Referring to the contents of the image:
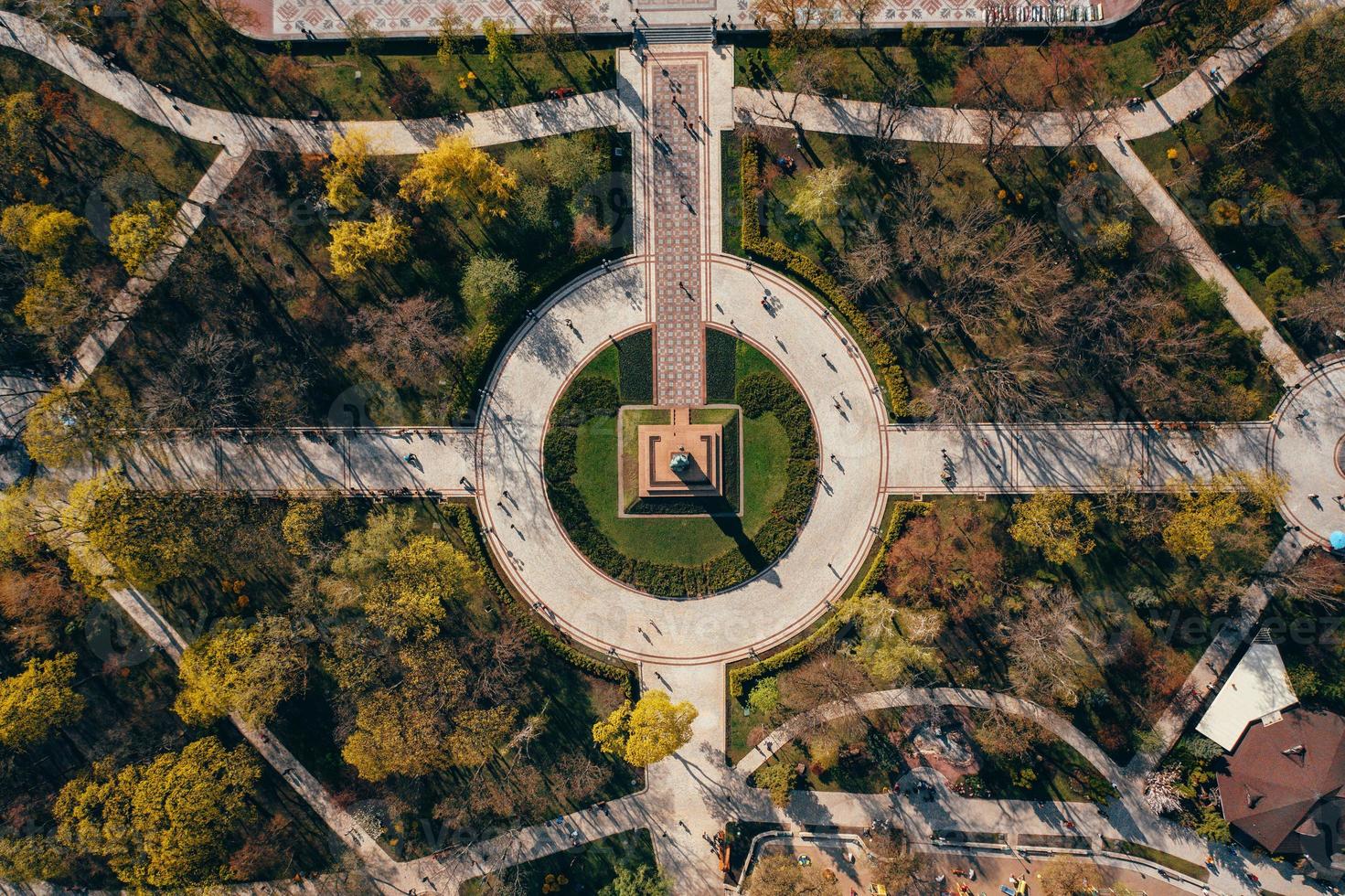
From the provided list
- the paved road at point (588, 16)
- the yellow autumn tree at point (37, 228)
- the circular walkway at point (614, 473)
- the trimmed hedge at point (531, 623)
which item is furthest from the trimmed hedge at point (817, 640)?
the yellow autumn tree at point (37, 228)

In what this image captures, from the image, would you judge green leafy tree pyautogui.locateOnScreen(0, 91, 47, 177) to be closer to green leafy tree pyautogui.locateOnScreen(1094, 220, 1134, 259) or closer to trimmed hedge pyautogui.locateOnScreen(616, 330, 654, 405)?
trimmed hedge pyautogui.locateOnScreen(616, 330, 654, 405)

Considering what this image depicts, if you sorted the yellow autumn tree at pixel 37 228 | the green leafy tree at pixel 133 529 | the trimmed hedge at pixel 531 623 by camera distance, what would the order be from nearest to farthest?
the green leafy tree at pixel 133 529
the yellow autumn tree at pixel 37 228
the trimmed hedge at pixel 531 623

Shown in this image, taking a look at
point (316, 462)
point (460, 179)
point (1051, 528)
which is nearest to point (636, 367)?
point (460, 179)

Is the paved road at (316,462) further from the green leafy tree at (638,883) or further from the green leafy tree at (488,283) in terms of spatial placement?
the green leafy tree at (638,883)

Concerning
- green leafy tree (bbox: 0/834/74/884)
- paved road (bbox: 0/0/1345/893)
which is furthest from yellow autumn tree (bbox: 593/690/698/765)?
green leafy tree (bbox: 0/834/74/884)

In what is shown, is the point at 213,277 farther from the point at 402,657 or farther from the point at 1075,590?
the point at 1075,590

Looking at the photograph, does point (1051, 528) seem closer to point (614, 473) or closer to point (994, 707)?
point (994, 707)

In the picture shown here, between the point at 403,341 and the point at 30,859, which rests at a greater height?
the point at 403,341
